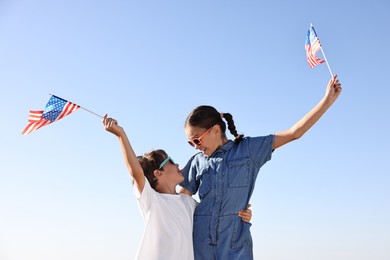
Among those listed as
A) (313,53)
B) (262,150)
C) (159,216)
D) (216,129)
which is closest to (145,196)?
(159,216)

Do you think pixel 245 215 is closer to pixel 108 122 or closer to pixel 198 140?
pixel 198 140

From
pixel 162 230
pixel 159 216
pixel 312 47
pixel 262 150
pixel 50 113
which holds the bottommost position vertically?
pixel 162 230

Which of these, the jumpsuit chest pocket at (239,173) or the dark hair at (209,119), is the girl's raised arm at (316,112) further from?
the dark hair at (209,119)

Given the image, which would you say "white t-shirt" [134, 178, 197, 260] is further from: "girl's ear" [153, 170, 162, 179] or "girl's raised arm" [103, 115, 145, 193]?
"girl's ear" [153, 170, 162, 179]

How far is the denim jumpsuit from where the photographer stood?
5.18 m

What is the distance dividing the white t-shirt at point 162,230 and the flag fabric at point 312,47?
142 inches

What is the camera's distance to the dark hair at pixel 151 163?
19.1 feet

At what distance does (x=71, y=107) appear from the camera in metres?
6.12

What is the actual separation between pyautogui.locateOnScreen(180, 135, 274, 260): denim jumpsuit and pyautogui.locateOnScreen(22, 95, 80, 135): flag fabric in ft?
6.54

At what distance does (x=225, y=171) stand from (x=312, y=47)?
130 inches

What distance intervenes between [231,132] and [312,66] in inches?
99.9

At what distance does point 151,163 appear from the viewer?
230 inches

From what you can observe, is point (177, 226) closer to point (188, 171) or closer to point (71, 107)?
point (188, 171)

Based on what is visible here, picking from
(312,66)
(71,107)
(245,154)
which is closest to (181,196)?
(245,154)
